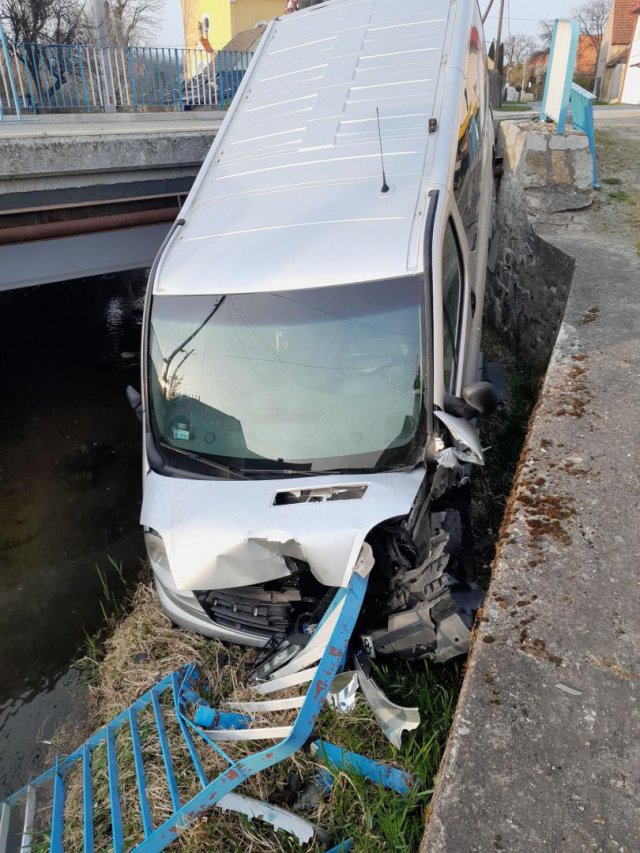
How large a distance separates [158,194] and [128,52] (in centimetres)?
586

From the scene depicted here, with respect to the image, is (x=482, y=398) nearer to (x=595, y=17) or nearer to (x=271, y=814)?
(x=271, y=814)

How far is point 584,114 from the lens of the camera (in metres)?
7.96

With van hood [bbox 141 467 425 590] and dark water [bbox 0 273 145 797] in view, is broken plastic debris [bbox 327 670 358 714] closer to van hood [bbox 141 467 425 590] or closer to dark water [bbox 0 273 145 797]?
van hood [bbox 141 467 425 590]

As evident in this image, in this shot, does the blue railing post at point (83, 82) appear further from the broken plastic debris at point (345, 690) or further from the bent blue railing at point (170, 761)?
the broken plastic debris at point (345, 690)

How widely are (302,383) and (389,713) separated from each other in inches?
71.8

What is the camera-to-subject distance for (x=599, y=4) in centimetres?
6406

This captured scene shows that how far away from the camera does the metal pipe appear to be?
6637 mm

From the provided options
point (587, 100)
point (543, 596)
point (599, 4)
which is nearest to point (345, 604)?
point (543, 596)

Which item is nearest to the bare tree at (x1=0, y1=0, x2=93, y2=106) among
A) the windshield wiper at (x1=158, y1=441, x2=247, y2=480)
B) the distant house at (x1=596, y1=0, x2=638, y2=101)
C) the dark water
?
the dark water

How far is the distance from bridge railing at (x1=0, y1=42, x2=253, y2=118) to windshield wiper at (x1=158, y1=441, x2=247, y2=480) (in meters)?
8.24

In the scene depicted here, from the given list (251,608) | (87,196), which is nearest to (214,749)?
(251,608)

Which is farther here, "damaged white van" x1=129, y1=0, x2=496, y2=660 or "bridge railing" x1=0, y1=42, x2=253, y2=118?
"bridge railing" x1=0, y1=42, x2=253, y2=118

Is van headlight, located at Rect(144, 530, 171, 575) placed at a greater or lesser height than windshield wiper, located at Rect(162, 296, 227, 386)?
lesser

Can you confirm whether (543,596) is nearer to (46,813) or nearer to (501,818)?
(501,818)
